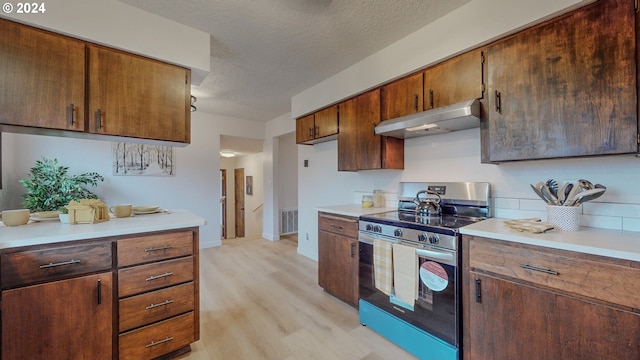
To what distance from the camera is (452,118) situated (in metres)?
1.74

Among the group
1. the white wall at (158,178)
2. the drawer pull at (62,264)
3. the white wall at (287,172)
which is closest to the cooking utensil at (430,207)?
the drawer pull at (62,264)

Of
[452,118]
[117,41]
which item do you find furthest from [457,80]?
[117,41]

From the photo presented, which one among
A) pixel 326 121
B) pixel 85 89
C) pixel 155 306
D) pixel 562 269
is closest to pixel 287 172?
pixel 326 121

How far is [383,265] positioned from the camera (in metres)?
1.94

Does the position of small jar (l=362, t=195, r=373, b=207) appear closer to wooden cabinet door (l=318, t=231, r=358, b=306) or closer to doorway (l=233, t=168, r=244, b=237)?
wooden cabinet door (l=318, t=231, r=358, b=306)

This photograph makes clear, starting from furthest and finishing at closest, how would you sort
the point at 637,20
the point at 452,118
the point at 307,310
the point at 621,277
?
the point at 307,310, the point at 452,118, the point at 637,20, the point at 621,277

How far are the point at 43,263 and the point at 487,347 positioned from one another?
2.54 m

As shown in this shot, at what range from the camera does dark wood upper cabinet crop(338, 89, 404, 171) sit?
8.09ft

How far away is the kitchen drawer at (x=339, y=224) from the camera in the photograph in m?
2.28

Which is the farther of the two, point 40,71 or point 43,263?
point 40,71

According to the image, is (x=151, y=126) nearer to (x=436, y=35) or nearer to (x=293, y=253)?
(x=436, y=35)

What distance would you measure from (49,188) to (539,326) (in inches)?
181

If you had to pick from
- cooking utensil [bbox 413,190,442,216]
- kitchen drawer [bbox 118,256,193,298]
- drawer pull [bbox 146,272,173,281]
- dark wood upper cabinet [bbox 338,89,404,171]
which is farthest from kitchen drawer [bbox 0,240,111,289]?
cooking utensil [bbox 413,190,442,216]

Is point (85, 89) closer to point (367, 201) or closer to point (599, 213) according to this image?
point (367, 201)
